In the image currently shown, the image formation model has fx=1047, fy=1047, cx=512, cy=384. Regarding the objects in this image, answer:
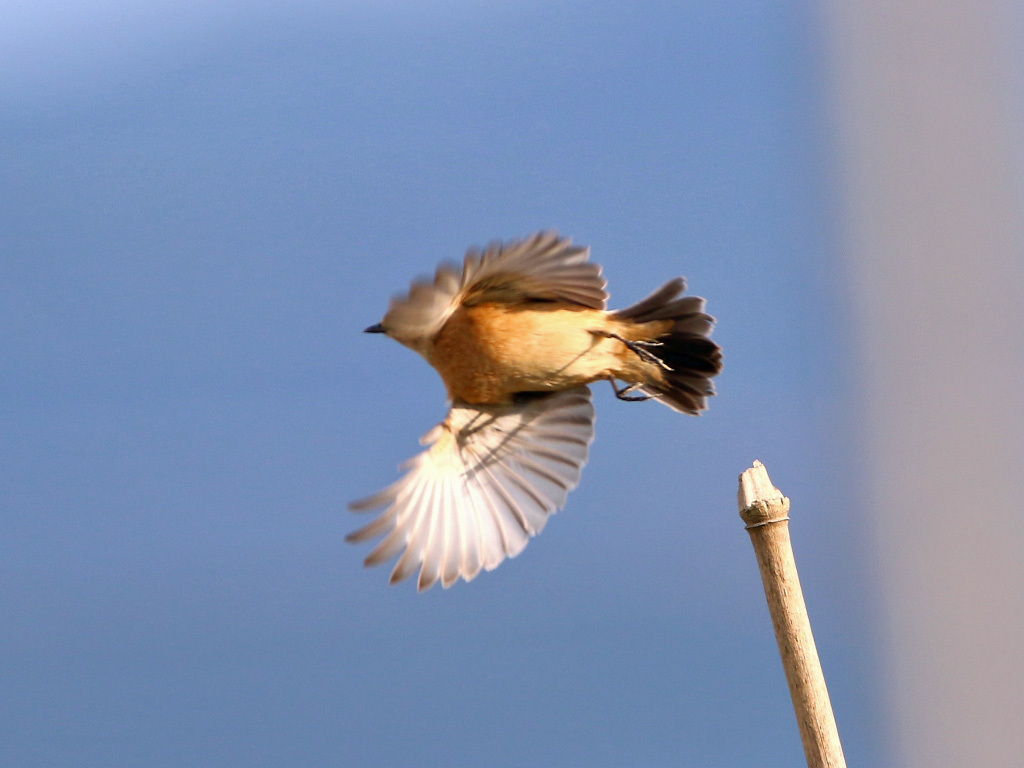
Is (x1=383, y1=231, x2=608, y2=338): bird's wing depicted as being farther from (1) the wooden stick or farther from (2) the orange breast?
(1) the wooden stick

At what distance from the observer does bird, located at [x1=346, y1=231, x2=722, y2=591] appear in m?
1.96

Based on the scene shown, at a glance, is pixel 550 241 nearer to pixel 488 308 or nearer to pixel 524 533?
pixel 488 308

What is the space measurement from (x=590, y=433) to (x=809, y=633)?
99cm

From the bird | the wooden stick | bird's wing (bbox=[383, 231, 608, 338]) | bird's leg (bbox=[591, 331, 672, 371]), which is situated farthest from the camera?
bird's leg (bbox=[591, 331, 672, 371])

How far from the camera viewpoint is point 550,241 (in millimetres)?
1852

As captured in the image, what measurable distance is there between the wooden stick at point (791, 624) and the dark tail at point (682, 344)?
887 millimetres

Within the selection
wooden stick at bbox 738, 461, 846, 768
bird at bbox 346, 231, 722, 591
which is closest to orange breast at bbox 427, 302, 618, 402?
bird at bbox 346, 231, 722, 591

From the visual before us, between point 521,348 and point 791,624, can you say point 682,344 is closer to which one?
point 521,348

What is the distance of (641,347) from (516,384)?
0.26m

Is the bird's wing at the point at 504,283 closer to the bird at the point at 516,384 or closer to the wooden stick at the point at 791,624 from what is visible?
the bird at the point at 516,384

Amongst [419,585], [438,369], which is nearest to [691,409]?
[438,369]

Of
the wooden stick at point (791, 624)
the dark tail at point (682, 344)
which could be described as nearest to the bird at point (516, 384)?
the dark tail at point (682, 344)

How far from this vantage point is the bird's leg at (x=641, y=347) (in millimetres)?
2066

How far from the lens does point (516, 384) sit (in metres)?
2.06
